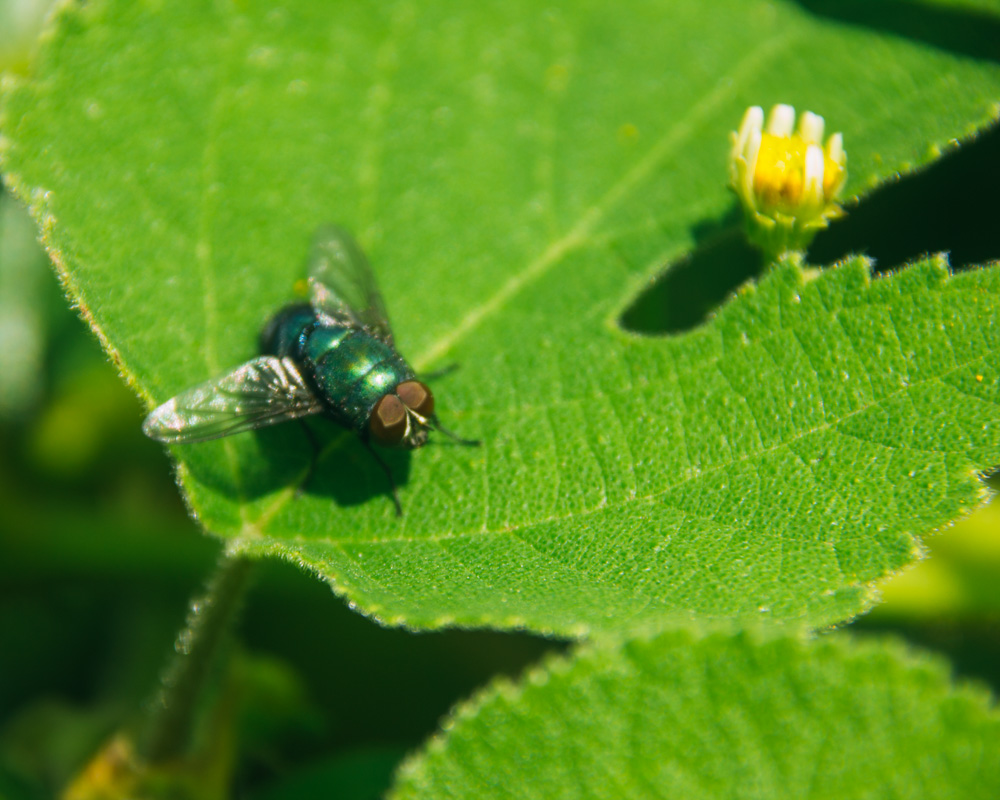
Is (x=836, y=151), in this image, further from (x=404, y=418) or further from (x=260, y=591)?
(x=260, y=591)

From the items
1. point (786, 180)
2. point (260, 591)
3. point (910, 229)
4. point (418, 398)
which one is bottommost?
point (260, 591)

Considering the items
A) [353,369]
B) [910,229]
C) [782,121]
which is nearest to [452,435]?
[353,369]

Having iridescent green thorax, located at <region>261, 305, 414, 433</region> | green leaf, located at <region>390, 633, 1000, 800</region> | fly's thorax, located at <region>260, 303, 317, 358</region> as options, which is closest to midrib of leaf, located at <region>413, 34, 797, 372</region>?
iridescent green thorax, located at <region>261, 305, 414, 433</region>

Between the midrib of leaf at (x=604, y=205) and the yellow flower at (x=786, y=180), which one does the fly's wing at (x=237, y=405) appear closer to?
the midrib of leaf at (x=604, y=205)

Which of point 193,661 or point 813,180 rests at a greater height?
point 813,180

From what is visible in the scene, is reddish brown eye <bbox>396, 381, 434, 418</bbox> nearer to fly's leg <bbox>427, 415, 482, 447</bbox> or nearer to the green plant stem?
fly's leg <bbox>427, 415, 482, 447</bbox>

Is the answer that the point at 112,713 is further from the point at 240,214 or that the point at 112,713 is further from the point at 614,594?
the point at 614,594
